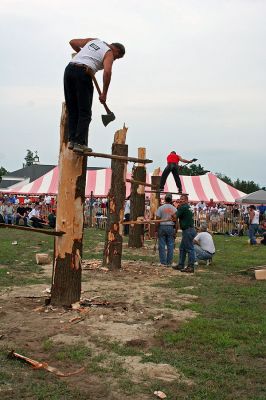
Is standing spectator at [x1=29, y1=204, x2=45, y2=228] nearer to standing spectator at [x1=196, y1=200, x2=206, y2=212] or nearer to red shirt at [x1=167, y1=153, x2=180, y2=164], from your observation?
standing spectator at [x1=196, y1=200, x2=206, y2=212]

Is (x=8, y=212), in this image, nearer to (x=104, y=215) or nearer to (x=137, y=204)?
(x=104, y=215)

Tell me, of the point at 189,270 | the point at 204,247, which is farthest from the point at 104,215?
the point at 189,270

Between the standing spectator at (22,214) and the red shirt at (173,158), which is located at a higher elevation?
the red shirt at (173,158)

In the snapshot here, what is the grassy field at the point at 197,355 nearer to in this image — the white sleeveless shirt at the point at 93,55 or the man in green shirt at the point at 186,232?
the man in green shirt at the point at 186,232

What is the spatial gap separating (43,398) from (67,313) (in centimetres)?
265

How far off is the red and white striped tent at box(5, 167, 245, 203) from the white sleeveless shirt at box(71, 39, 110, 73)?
2206 centimetres

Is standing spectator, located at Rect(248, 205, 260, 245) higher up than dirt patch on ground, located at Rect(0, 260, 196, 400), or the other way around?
standing spectator, located at Rect(248, 205, 260, 245)

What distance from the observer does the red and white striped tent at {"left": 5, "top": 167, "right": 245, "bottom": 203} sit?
29.1 m

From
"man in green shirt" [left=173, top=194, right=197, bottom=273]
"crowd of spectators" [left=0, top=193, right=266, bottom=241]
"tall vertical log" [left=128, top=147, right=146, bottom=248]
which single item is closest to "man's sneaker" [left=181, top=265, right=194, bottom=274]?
"man in green shirt" [left=173, top=194, right=197, bottom=273]

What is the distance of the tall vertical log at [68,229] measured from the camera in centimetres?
689

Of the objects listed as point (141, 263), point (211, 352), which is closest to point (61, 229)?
point (211, 352)

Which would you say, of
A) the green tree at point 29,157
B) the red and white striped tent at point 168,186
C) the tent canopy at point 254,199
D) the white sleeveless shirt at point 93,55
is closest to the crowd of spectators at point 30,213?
the red and white striped tent at point 168,186

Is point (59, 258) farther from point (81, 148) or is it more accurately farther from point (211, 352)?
point (211, 352)

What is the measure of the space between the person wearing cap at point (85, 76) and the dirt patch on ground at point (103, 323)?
2141 mm
